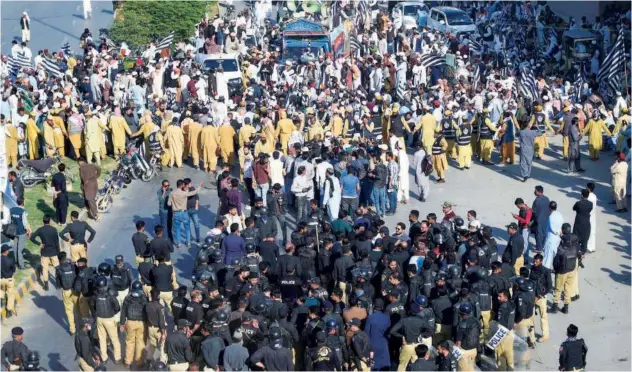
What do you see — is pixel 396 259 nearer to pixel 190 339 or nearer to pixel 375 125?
pixel 190 339

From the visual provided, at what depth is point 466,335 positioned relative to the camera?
1842 cm

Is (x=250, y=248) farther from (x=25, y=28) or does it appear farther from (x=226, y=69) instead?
(x=25, y=28)

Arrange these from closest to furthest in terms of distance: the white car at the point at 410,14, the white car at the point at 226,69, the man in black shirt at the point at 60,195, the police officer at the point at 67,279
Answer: the police officer at the point at 67,279 < the man in black shirt at the point at 60,195 < the white car at the point at 226,69 < the white car at the point at 410,14

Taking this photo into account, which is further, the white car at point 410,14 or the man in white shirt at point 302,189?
the white car at point 410,14

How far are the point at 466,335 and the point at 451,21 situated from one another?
26731mm

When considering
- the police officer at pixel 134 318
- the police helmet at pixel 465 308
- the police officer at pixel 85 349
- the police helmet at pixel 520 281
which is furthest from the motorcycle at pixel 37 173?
the police helmet at pixel 465 308

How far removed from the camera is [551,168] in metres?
29.2

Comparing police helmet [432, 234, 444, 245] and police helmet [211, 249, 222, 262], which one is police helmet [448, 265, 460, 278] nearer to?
police helmet [432, 234, 444, 245]

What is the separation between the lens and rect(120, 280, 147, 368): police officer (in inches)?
762

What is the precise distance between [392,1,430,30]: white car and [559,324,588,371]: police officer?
26458 millimetres

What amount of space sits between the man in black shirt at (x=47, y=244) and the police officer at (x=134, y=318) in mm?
3265

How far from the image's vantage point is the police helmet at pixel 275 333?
1759 centimetres

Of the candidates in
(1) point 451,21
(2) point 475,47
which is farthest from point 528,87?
(1) point 451,21

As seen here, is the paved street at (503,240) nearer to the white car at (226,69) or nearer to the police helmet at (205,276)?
the police helmet at (205,276)
